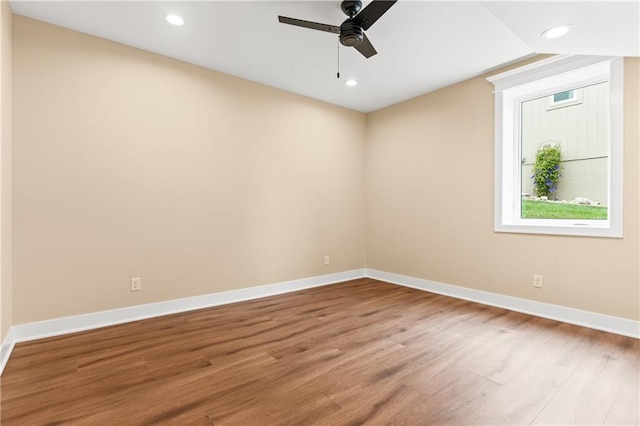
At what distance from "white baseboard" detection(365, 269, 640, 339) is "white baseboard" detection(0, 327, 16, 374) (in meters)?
4.14

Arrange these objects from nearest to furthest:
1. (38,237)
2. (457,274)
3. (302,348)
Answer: (302,348), (38,237), (457,274)

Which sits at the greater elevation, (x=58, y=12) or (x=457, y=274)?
(x=58, y=12)

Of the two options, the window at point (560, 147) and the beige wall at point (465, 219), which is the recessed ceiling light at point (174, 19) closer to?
the beige wall at point (465, 219)

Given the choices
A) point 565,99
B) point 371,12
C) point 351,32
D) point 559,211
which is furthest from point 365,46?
point 559,211

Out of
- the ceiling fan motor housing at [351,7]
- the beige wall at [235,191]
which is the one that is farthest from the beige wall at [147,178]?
the ceiling fan motor housing at [351,7]

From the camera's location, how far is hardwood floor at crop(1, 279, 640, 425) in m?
1.56

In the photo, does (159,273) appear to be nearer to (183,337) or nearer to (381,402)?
(183,337)

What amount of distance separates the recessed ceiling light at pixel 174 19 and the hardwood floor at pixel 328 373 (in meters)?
2.73

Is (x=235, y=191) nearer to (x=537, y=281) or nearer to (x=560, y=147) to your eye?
(x=537, y=281)

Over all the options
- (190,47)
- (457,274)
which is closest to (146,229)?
(190,47)

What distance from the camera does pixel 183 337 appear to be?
2531 mm

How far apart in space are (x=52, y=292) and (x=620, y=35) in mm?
4864

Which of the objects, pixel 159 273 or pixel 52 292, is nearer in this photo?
pixel 52 292

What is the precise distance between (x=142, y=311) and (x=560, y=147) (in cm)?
471
